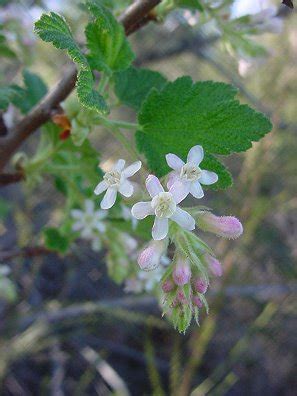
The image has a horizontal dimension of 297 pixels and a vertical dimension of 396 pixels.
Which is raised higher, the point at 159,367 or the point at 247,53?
the point at 247,53

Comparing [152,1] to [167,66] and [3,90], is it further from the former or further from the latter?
[167,66]

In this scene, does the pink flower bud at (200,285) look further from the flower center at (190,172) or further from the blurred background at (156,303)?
the blurred background at (156,303)

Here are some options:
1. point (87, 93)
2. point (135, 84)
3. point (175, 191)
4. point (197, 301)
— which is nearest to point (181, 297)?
point (197, 301)

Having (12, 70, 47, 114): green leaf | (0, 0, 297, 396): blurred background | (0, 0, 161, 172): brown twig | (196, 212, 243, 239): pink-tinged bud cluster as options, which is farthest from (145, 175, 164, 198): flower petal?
(0, 0, 297, 396): blurred background

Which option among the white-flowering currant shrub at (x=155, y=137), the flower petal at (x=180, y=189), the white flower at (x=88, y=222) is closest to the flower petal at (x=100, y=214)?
the white flower at (x=88, y=222)

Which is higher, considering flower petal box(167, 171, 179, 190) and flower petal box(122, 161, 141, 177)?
flower petal box(122, 161, 141, 177)

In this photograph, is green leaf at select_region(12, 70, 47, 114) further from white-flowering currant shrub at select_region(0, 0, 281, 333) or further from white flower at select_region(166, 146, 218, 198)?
white flower at select_region(166, 146, 218, 198)

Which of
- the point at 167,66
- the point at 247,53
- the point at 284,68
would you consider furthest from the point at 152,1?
the point at 167,66

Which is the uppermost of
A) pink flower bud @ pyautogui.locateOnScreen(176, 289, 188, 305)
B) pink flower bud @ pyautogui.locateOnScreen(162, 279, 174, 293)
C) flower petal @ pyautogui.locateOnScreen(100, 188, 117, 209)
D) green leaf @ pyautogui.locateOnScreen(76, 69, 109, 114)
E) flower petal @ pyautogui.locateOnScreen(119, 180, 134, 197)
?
green leaf @ pyautogui.locateOnScreen(76, 69, 109, 114)

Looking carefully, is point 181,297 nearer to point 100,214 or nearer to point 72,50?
point 72,50
